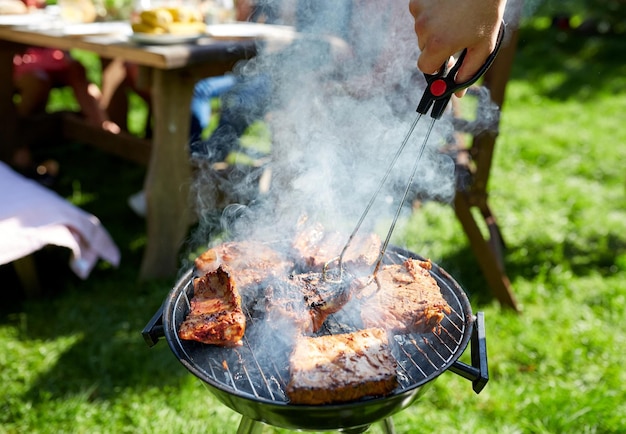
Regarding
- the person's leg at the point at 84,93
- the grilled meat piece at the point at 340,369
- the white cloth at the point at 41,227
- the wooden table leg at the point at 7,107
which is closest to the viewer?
the grilled meat piece at the point at 340,369

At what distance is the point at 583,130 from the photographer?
6.49m

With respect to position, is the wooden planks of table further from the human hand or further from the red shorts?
the human hand

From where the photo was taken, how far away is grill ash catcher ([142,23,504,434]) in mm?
1521

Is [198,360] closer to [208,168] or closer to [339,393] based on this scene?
[339,393]

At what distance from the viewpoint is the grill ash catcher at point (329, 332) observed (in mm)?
1521

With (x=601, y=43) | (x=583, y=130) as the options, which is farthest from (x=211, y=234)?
(x=601, y=43)

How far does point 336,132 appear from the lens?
3.38m

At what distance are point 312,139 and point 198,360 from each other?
2056 millimetres

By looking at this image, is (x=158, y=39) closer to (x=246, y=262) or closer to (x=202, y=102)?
(x=202, y=102)

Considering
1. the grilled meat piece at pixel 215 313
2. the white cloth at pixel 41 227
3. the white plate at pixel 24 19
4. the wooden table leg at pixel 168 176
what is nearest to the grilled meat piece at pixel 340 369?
the grilled meat piece at pixel 215 313

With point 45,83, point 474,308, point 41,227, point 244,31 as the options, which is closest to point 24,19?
point 45,83

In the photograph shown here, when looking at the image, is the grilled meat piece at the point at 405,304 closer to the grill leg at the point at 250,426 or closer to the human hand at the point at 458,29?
the grill leg at the point at 250,426

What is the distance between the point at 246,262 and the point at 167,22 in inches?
77.9

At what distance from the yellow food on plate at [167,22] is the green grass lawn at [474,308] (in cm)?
165
